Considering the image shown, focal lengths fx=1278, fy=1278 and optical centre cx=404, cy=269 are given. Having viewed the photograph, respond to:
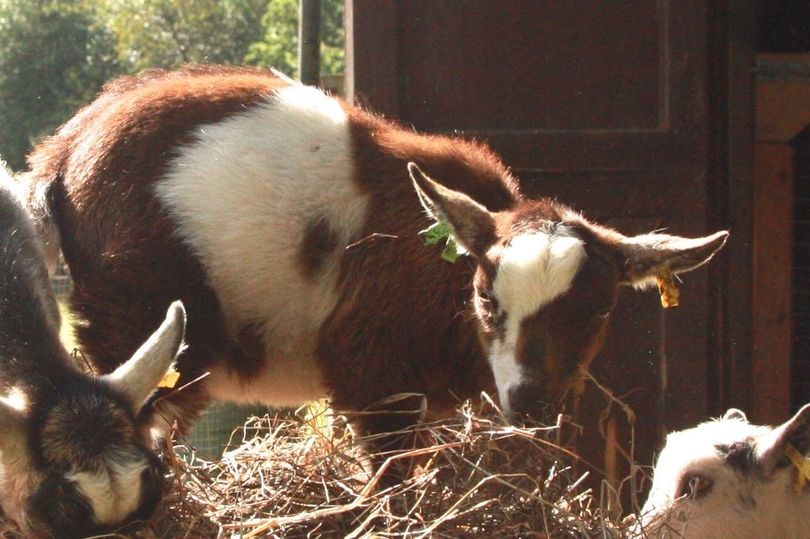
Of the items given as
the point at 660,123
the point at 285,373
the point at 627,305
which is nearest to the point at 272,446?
the point at 285,373

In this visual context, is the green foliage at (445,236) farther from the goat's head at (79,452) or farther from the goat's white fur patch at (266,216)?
the goat's head at (79,452)

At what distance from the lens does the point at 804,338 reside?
9695 mm

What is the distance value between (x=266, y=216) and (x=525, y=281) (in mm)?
1404

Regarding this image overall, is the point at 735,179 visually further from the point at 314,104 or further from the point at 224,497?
the point at 224,497

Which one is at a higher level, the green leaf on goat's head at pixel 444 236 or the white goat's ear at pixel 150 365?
the green leaf on goat's head at pixel 444 236

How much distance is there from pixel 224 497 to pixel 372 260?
1360mm

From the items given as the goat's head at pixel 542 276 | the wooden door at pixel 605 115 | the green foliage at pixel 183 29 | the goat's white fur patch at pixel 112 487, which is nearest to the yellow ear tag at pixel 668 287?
the goat's head at pixel 542 276

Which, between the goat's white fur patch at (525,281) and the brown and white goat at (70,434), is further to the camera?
the goat's white fur patch at (525,281)

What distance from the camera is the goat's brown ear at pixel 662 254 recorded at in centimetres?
565

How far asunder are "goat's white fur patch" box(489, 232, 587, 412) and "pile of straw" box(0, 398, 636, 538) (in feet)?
0.74

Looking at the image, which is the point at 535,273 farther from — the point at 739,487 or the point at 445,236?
the point at 739,487

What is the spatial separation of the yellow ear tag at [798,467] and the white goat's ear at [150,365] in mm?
2574

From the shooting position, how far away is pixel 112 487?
14.8 ft

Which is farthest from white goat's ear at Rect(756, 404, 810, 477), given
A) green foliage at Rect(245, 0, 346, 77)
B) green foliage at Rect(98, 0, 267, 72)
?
green foliage at Rect(98, 0, 267, 72)
